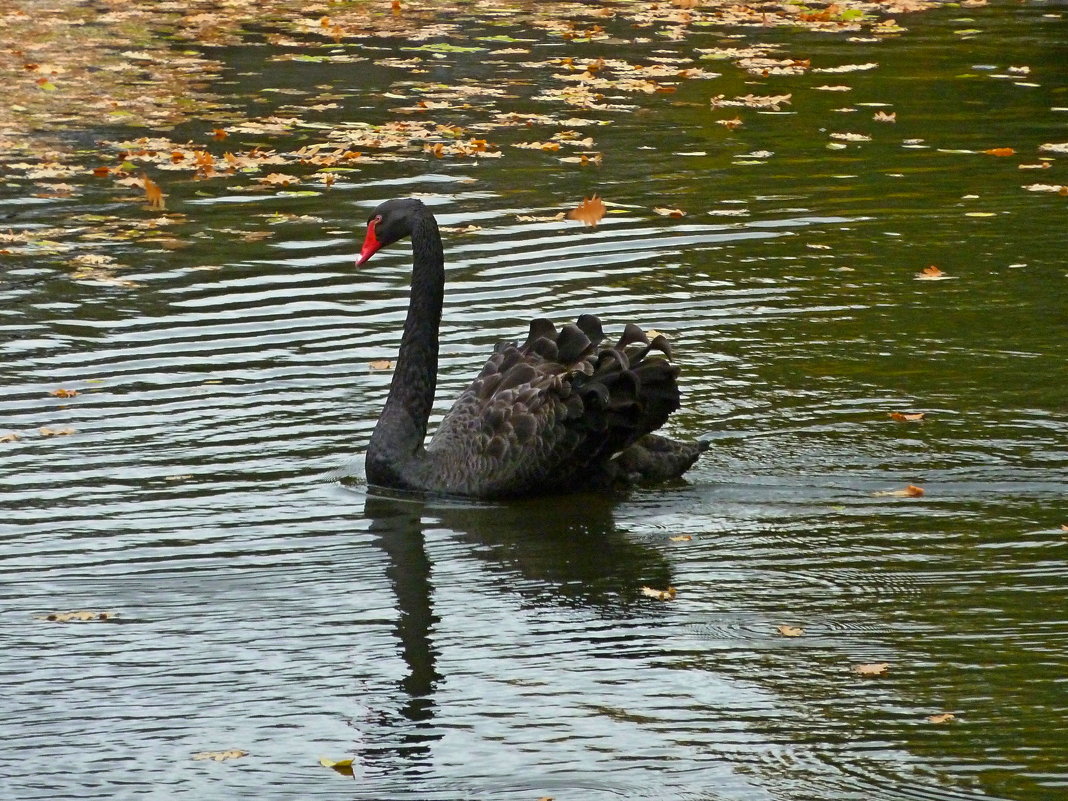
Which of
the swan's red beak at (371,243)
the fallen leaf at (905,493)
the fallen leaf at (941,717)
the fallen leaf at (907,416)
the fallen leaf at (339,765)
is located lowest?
the fallen leaf at (339,765)

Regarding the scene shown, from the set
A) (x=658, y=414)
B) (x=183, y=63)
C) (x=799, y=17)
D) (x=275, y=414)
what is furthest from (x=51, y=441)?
(x=799, y=17)

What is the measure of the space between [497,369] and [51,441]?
2081 millimetres

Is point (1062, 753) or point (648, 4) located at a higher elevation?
point (648, 4)

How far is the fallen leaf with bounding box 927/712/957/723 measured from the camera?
5195 mm

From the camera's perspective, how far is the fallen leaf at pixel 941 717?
17.0 feet

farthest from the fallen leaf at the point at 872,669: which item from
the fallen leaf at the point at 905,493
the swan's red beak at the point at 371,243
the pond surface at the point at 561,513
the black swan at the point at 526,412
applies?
the swan's red beak at the point at 371,243

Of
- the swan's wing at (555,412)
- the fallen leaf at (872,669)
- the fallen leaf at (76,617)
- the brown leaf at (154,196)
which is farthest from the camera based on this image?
the brown leaf at (154,196)

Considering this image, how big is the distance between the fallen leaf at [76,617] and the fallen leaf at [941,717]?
2870mm

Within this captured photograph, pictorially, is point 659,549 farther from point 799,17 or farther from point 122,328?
point 799,17

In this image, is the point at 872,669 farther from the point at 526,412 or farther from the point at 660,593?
the point at 526,412

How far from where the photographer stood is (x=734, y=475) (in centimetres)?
745

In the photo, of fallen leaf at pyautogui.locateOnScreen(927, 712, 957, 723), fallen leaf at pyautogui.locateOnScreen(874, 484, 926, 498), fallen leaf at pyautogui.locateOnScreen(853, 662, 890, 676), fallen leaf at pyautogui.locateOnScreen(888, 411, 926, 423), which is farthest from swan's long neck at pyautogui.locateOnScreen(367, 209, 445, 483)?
fallen leaf at pyautogui.locateOnScreen(927, 712, 957, 723)

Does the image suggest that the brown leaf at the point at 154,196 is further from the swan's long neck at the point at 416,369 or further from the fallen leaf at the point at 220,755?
the fallen leaf at the point at 220,755

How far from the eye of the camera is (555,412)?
7109 millimetres
